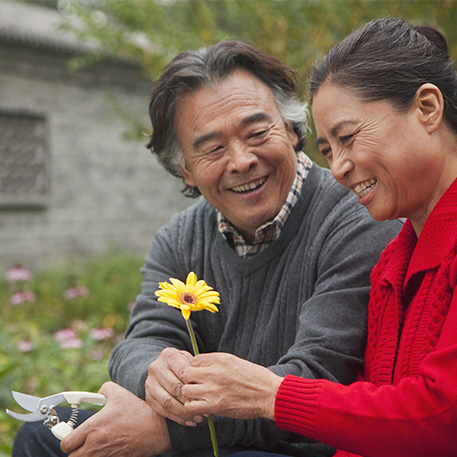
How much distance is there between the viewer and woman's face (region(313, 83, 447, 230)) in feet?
4.94

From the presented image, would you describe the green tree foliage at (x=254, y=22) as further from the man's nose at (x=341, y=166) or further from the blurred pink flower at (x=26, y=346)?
the blurred pink flower at (x=26, y=346)

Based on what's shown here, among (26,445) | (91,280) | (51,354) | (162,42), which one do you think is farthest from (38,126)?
(26,445)

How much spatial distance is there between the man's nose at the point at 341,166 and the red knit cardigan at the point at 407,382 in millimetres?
237

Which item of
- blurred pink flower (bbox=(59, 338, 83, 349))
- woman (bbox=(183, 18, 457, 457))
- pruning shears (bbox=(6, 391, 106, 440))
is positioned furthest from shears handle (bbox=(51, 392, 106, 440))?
blurred pink flower (bbox=(59, 338, 83, 349))

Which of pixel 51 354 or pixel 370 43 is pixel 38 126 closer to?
pixel 51 354

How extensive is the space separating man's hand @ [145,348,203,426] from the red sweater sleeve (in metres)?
0.37

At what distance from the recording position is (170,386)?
5.92 feet

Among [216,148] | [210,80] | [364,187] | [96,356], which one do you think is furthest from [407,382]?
[96,356]

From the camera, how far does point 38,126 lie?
33.6 feet

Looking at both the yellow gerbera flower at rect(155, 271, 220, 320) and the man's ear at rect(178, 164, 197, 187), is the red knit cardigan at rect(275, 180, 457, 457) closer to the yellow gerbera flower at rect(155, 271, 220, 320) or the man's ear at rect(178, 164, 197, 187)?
the yellow gerbera flower at rect(155, 271, 220, 320)

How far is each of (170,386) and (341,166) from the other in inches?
30.6

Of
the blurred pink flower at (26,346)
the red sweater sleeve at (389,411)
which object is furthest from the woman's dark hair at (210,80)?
the blurred pink flower at (26,346)

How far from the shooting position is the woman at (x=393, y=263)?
1375 mm

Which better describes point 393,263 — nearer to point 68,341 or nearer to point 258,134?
point 258,134
